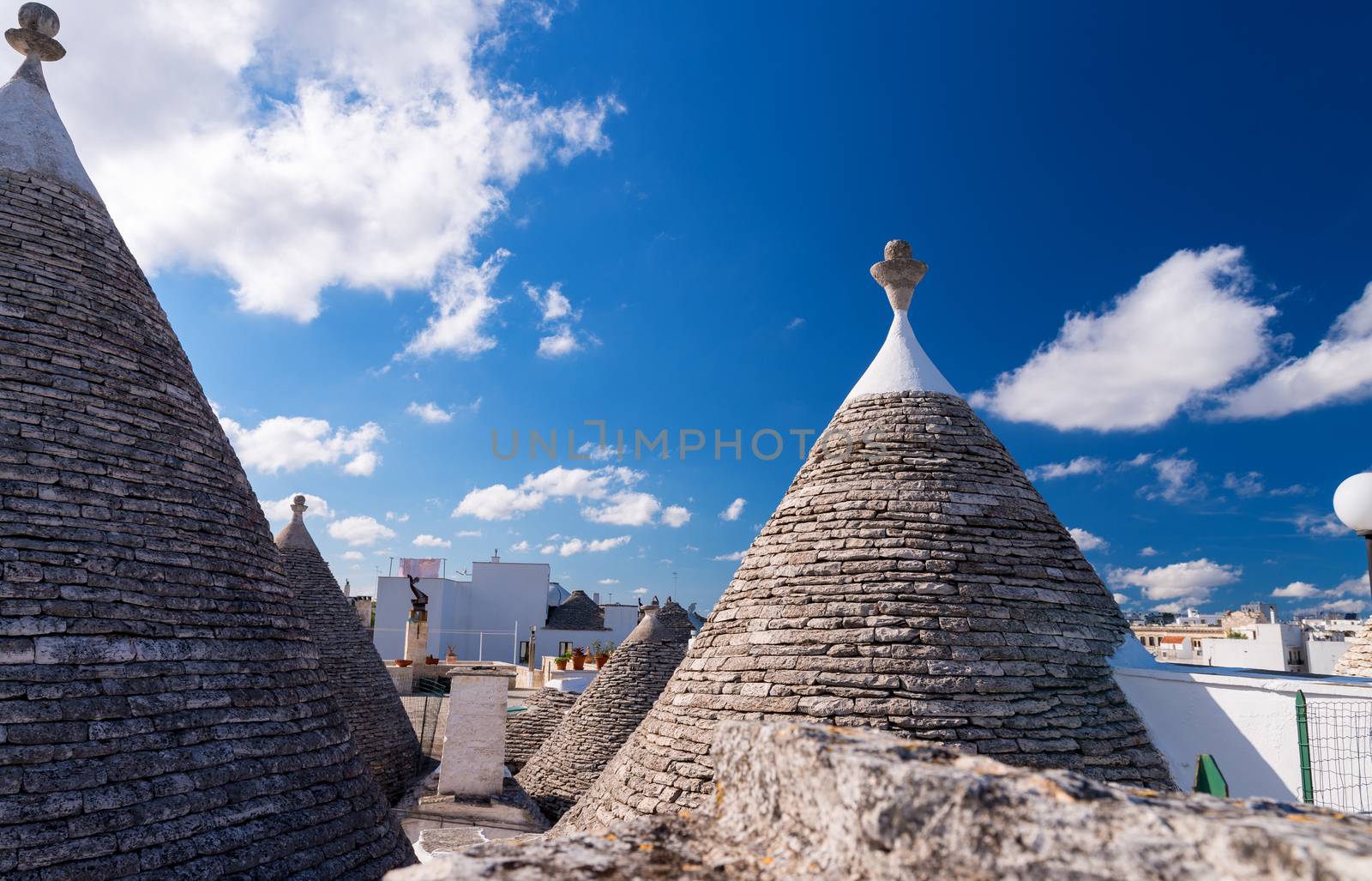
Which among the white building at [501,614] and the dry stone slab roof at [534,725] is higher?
the white building at [501,614]

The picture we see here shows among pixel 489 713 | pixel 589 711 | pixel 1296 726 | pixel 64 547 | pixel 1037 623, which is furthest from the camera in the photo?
pixel 589 711

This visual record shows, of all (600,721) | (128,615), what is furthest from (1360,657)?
(128,615)

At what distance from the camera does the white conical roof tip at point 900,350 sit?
8477 mm

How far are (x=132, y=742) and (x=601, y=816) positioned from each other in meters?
3.63

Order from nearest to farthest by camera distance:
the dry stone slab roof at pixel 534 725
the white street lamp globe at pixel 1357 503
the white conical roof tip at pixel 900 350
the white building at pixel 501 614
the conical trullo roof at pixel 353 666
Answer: the white street lamp globe at pixel 1357 503 < the white conical roof tip at pixel 900 350 < the conical trullo roof at pixel 353 666 < the dry stone slab roof at pixel 534 725 < the white building at pixel 501 614

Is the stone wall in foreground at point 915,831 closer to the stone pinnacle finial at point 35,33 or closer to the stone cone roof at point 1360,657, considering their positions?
the stone pinnacle finial at point 35,33

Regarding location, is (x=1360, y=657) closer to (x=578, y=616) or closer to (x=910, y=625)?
(x=910, y=625)

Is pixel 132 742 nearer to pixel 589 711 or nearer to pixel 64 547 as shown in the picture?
pixel 64 547

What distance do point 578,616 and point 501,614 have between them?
14.4ft

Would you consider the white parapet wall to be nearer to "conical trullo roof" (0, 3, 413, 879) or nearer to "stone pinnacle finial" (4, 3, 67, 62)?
"conical trullo roof" (0, 3, 413, 879)

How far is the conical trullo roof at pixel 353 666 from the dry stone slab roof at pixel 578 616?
92.4 ft

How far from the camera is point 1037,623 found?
675 cm

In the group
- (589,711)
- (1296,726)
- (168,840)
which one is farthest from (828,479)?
(589,711)

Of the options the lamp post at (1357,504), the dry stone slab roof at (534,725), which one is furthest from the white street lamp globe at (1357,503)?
the dry stone slab roof at (534,725)
